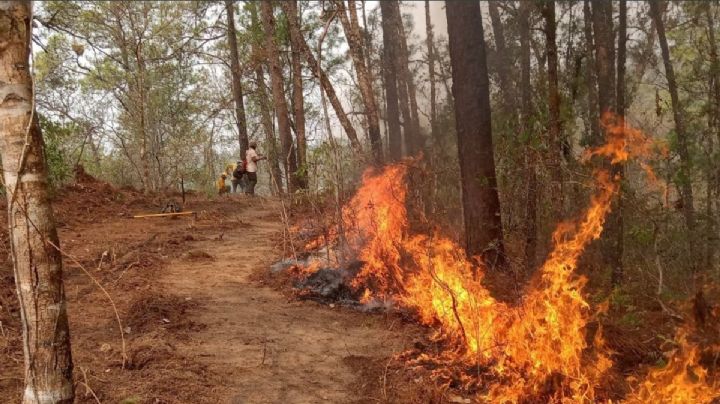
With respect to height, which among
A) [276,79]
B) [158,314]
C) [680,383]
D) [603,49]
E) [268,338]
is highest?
[276,79]

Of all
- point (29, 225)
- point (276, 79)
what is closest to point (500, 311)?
point (29, 225)

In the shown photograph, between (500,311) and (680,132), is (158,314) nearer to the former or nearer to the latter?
(500,311)

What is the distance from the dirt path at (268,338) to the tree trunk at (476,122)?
1918 mm

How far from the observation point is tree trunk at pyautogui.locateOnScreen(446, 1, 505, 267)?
655cm

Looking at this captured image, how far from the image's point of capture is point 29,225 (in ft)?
8.89

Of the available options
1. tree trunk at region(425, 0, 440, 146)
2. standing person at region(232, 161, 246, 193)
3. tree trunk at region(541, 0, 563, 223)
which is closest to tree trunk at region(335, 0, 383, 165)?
tree trunk at region(541, 0, 563, 223)

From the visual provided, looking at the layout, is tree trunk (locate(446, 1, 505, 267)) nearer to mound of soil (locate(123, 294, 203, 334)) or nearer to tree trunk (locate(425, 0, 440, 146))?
mound of soil (locate(123, 294, 203, 334))

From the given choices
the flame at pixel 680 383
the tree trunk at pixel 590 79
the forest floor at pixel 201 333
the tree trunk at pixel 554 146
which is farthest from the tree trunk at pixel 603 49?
the forest floor at pixel 201 333

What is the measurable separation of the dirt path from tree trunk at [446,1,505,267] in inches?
75.5

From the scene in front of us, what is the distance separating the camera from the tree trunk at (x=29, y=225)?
2.64 m

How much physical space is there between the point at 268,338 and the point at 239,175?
43.8 ft

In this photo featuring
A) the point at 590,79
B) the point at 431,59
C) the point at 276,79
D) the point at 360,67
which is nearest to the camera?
the point at 360,67

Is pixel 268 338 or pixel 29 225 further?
pixel 268 338

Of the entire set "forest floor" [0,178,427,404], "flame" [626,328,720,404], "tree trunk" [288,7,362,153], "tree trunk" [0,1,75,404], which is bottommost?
"flame" [626,328,720,404]
